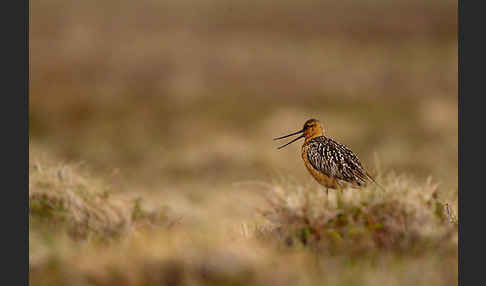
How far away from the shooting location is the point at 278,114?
1555cm

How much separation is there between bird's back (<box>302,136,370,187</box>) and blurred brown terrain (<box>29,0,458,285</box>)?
10.1 ft

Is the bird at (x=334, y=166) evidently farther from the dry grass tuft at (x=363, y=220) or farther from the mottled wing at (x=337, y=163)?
the dry grass tuft at (x=363, y=220)

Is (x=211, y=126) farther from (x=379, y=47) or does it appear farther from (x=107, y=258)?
(x=107, y=258)

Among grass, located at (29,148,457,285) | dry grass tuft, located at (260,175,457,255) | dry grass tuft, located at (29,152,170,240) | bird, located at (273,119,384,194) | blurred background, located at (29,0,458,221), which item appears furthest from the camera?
blurred background, located at (29,0,458,221)

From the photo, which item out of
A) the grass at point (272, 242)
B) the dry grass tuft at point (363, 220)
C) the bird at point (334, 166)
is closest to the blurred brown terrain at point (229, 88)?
the grass at point (272, 242)

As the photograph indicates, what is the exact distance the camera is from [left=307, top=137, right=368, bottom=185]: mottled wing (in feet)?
16.3

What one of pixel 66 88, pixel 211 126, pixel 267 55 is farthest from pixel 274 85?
pixel 66 88

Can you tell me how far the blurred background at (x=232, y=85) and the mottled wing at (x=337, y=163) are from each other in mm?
5527

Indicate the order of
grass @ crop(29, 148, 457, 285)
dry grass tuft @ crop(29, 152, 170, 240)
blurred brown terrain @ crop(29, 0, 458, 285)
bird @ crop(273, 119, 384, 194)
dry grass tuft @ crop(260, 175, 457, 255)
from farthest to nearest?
blurred brown terrain @ crop(29, 0, 458, 285) → dry grass tuft @ crop(29, 152, 170, 240) → bird @ crop(273, 119, 384, 194) → dry grass tuft @ crop(260, 175, 457, 255) → grass @ crop(29, 148, 457, 285)

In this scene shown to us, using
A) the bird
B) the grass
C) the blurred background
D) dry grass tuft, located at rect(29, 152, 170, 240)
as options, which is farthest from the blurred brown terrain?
the bird

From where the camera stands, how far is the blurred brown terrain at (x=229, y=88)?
41.9 feet

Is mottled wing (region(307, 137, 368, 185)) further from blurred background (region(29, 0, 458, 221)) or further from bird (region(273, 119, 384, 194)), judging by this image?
blurred background (region(29, 0, 458, 221))

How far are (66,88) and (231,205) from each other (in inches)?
364

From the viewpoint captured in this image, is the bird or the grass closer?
the grass
